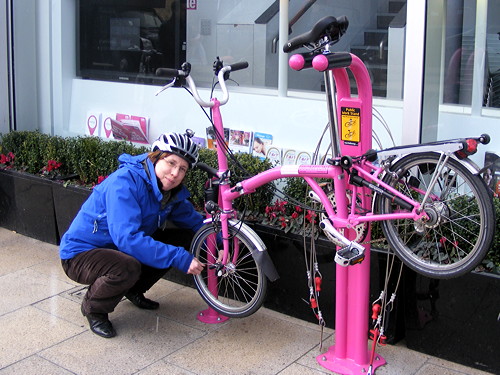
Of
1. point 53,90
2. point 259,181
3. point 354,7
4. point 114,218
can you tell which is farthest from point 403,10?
point 53,90

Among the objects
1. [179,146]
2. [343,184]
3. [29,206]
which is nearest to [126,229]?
[179,146]

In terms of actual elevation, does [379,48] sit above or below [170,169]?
above

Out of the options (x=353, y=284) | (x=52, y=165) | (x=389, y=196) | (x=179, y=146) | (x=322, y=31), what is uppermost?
(x=322, y=31)

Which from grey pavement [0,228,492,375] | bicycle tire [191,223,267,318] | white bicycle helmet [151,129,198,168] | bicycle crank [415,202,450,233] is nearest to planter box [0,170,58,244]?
grey pavement [0,228,492,375]

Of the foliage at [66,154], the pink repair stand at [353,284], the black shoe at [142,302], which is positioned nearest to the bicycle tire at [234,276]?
the black shoe at [142,302]

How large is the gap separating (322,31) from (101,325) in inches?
85.7

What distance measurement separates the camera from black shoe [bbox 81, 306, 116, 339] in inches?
166

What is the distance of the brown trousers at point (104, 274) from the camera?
4039mm

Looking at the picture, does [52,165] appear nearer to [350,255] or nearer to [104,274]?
[104,274]

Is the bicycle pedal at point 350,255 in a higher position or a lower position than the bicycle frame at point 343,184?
lower

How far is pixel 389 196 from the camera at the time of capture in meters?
3.37

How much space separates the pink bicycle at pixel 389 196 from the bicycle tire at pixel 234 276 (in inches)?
0.6

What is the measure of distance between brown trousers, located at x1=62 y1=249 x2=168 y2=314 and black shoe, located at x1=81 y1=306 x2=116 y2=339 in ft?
0.17

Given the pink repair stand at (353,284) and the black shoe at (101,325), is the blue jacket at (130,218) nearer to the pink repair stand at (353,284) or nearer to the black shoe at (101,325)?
the black shoe at (101,325)
